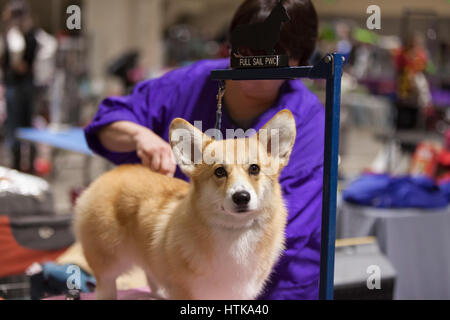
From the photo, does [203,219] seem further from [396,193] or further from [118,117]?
[396,193]

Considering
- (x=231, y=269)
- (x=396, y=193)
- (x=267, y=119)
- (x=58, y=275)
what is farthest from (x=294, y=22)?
(x=396, y=193)

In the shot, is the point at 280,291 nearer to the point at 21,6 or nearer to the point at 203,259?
the point at 203,259

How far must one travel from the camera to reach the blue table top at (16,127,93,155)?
4.19m

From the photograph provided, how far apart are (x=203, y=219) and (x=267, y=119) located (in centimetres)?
27

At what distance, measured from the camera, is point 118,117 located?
4.54ft

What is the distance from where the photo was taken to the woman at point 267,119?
116 centimetres

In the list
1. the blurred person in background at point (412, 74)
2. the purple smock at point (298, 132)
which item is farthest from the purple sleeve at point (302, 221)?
the blurred person in background at point (412, 74)

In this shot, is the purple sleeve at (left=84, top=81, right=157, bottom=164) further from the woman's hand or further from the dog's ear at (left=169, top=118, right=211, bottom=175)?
the dog's ear at (left=169, top=118, right=211, bottom=175)

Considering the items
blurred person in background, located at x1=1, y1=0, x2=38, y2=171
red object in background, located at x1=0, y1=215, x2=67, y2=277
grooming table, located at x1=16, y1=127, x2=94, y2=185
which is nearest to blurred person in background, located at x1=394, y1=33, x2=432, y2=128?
grooming table, located at x1=16, y1=127, x2=94, y2=185

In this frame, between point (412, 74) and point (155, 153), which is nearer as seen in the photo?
point (155, 153)

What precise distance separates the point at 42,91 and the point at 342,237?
484 cm

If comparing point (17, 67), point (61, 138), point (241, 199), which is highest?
point (17, 67)

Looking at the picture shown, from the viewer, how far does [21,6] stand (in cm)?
617
